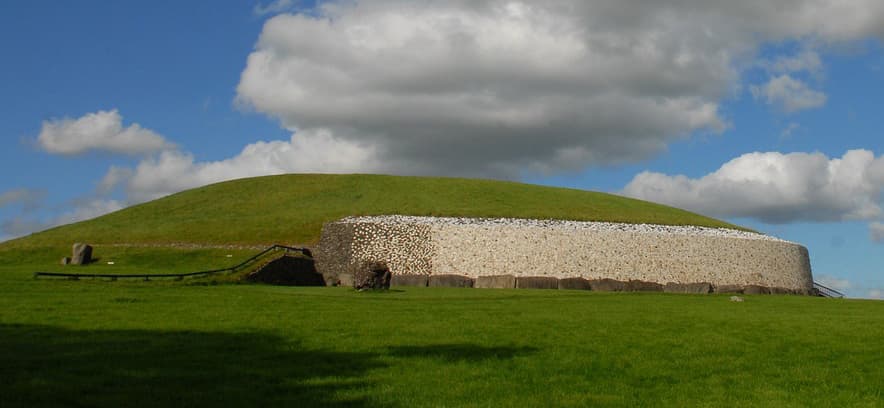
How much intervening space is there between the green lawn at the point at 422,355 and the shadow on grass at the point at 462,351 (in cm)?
5

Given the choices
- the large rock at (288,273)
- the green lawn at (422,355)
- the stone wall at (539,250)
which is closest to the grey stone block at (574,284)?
the stone wall at (539,250)

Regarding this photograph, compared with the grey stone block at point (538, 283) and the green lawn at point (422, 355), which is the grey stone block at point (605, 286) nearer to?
the grey stone block at point (538, 283)

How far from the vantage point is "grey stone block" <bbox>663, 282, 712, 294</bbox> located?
4538 cm

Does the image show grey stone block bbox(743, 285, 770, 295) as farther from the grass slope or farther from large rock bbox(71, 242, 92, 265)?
large rock bbox(71, 242, 92, 265)

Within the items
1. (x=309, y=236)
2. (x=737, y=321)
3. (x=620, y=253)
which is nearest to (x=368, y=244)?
(x=309, y=236)

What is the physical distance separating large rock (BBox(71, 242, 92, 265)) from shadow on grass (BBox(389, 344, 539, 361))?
131ft

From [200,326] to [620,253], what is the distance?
37.3 metres

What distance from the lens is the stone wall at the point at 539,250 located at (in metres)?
51.9

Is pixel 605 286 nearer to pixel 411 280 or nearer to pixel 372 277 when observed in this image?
pixel 411 280

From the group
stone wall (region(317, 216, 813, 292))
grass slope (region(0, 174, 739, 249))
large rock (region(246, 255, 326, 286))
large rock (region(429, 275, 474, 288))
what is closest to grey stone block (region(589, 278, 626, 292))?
stone wall (region(317, 216, 813, 292))

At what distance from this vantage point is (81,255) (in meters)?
50.2

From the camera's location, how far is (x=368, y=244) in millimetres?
53875

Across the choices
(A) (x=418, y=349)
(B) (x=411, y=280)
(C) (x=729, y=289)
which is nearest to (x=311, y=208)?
(B) (x=411, y=280)

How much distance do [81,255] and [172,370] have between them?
4077cm
